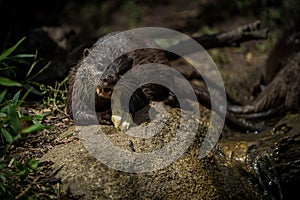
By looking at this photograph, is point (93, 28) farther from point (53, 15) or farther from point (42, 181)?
point (42, 181)

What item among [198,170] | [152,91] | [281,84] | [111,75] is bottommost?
[198,170]

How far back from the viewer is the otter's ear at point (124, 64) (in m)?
3.51

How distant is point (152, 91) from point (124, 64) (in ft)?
1.22

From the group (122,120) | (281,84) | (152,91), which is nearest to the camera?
(122,120)

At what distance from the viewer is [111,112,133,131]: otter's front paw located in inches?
133

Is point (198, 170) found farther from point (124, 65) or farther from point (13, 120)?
point (13, 120)

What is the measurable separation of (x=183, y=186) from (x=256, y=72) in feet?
9.09

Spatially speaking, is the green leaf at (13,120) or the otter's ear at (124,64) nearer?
the green leaf at (13,120)

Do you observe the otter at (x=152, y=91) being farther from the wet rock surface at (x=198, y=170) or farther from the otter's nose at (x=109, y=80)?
the wet rock surface at (x=198, y=170)

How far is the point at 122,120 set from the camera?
3391mm

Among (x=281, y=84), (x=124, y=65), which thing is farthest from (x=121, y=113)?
(x=281, y=84)

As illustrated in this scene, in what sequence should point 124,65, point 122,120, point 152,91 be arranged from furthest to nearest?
point 152,91, point 124,65, point 122,120

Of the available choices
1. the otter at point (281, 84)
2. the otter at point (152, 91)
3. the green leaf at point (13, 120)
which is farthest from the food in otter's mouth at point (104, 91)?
the otter at point (281, 84)

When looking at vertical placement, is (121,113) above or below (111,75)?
below
